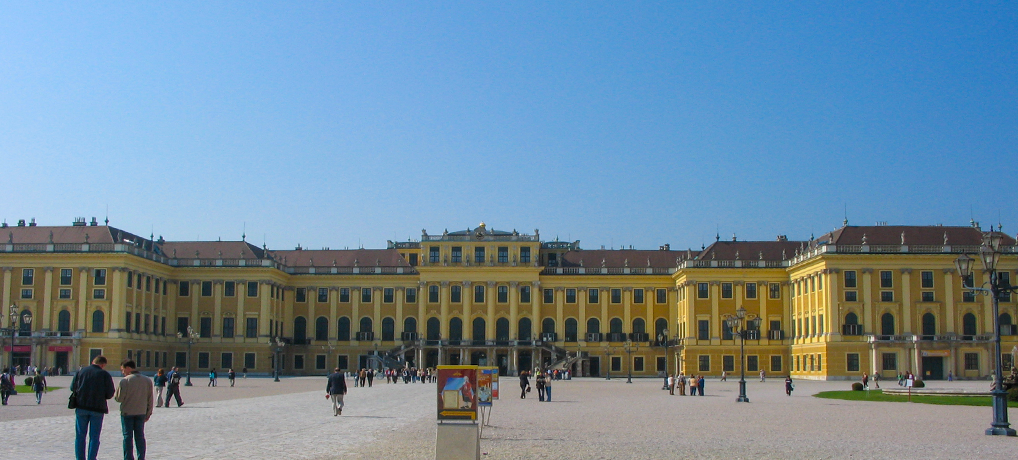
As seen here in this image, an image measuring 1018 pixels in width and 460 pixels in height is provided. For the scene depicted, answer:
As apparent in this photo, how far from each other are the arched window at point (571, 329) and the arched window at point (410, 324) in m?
13.7

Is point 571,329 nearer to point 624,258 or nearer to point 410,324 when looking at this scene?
point 624,258

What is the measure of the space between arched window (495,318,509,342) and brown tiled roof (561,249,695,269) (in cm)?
739

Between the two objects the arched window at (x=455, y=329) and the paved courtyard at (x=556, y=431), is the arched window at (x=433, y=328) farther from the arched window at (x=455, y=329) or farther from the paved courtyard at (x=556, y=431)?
the paved courtyard at (x=556, y=431)

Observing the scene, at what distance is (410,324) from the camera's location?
98000 mm

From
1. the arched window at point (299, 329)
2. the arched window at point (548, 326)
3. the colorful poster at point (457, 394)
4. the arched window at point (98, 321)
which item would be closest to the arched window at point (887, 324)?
the arched window at point (548, 326)

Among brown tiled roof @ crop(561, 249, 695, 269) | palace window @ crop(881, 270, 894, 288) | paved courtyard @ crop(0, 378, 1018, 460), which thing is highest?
brown tiled roof @ crop(561, 249, 695, 269)

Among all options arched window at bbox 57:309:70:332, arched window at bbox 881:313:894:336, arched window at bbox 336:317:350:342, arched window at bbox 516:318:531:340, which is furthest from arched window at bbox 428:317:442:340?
arched window at bbox 881:313:894:336

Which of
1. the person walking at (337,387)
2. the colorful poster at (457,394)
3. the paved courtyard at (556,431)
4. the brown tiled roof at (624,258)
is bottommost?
the paved courtyard at (556,431)

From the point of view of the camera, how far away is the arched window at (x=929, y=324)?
76.1m

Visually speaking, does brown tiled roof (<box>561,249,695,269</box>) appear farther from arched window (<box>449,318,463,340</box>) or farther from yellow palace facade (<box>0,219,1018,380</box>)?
arched window (<box>449,318,463,340</box>)

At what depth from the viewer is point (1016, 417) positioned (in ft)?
102

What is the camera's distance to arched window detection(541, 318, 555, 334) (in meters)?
96.5

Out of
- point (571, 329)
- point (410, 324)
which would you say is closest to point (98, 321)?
point (410, 324)

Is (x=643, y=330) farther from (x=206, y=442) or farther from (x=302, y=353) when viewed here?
(x=206, y=442)
